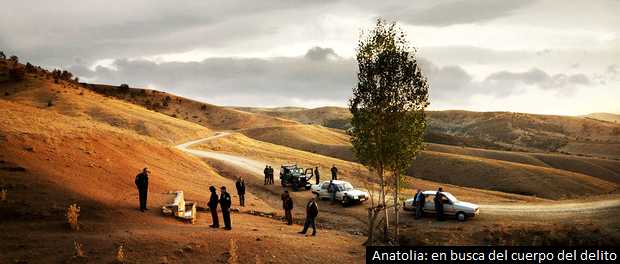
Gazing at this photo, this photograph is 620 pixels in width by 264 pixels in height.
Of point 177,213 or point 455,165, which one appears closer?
point 177,213

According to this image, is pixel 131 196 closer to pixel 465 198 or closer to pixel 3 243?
pixel 3 243

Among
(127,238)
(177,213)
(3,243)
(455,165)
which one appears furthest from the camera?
(455,165)

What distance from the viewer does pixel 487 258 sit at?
16359 millimetres

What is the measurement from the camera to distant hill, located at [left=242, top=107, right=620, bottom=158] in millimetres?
106750

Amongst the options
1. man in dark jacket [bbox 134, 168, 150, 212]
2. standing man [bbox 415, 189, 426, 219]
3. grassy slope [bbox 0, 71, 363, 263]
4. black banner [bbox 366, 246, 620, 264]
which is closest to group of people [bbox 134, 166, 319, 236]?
man in dark jacket [bbox 134, 168, 150, 212]

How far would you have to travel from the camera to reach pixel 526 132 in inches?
5541

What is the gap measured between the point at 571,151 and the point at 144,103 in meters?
103

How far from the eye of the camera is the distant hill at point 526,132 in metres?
107

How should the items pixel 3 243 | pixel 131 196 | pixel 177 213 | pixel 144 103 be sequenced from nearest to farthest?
1. pixel 3 243
2. pixel 177 213
3. pixel 131 196
4. pixel 144 103

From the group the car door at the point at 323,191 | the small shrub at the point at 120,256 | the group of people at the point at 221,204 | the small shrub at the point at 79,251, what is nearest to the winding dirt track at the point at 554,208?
the car door at the point at 323,191

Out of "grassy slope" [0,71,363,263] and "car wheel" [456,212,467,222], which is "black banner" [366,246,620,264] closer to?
"grassy slope" [0,71,363,263]

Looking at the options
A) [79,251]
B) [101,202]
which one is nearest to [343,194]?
[101,202]

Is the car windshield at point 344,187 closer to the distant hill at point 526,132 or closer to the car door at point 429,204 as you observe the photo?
the car door at point 429,204

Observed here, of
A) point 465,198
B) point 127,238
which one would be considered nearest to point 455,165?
point 465,198
